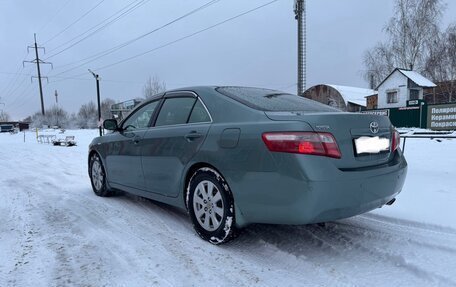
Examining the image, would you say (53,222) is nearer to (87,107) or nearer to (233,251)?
(233,251)

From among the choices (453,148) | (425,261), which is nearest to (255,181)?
(425,261)

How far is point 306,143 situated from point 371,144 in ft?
2.45

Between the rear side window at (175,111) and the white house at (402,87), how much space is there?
34.9 metres

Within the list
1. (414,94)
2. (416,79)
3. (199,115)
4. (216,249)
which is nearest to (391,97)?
(414,94)

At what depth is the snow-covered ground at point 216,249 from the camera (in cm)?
278

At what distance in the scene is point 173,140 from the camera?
3867 millimetres

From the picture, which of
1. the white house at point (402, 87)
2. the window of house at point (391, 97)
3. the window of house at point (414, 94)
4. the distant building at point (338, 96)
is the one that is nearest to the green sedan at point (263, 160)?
the white house at point (402, 87)

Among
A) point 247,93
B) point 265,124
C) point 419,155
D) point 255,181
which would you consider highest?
point 247,93

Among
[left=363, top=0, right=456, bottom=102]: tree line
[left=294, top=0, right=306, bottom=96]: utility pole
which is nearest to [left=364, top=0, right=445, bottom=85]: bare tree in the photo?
[left=363, top=0, right=456, bottom=102]: tree line

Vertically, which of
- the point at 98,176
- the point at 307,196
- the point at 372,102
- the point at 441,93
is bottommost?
the point at 98,176

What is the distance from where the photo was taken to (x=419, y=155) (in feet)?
33.3

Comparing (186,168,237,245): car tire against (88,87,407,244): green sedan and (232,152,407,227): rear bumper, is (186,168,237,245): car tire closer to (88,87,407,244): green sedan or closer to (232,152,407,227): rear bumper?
(88,87,407,244): green sedan

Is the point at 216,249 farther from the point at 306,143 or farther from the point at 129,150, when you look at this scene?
the point at 129,150

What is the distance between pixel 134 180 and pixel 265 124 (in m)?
2.38
